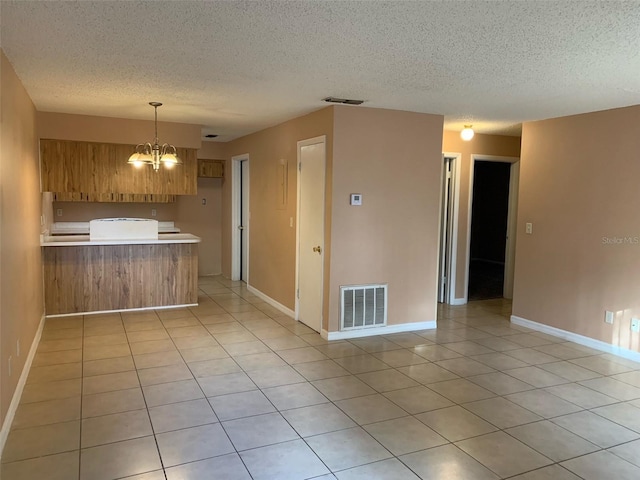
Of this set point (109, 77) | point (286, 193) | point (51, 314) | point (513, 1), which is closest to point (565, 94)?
point (513, 1)

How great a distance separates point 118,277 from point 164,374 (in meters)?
2.39

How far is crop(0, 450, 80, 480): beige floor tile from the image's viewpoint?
2408mm

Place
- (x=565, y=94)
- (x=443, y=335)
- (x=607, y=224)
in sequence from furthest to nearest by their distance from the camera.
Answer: (x=443, y=335) < (x=607, y=224) < (x=565, y=94)

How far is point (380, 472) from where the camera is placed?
2504 millimetres

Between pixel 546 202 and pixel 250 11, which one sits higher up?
pixel 250 11

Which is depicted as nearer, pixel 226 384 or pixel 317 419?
pixel 317 419

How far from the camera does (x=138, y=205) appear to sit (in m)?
7.40

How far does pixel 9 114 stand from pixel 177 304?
11.0 feet

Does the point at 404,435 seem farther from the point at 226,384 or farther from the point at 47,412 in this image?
the point at 47,412

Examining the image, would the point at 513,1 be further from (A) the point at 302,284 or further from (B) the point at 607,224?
(A) the point at 302,284

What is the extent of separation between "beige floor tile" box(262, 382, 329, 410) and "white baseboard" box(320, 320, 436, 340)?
121 centimetres

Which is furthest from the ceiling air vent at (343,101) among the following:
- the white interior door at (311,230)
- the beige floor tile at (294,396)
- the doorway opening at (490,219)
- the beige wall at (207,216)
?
the doorway opening at (490,219)

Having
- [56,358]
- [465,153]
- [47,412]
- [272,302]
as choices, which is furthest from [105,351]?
[465,153]

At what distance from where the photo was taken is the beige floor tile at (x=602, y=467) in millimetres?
2527
